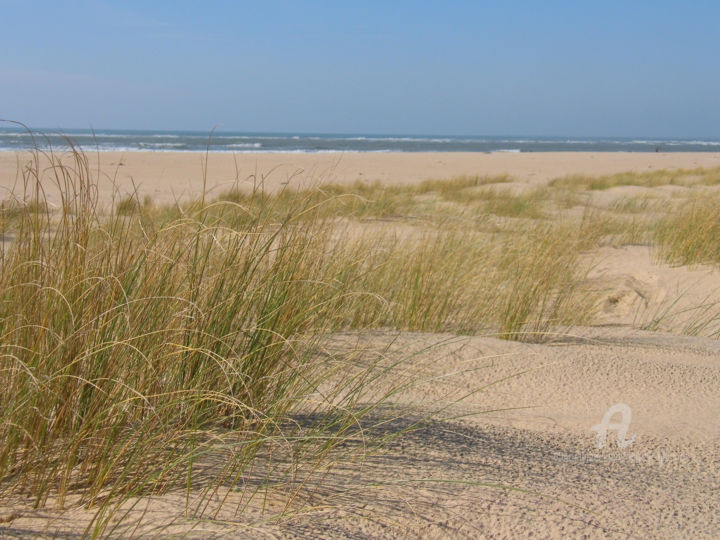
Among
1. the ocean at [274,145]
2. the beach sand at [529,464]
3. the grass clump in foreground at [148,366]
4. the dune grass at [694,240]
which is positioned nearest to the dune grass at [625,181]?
the dune grass at [694,240]

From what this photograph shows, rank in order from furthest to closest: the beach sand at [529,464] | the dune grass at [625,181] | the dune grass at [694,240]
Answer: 1. the dune grass at [625,181]
2. the dune grass at [694,240]
3. the beach sand at [529,464]

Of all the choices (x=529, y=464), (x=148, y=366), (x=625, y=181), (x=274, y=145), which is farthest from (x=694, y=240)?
(x=274, y=145)

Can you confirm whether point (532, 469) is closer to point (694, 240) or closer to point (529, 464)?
point (529, 464)

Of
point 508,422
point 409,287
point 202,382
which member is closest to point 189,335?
point 202,382

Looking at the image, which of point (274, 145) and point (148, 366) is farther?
A: point (274, 145)

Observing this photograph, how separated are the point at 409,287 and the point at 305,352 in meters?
1.53

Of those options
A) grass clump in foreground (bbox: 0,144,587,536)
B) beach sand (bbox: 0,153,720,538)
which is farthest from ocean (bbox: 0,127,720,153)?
beach sand (bbox: 0,153,720,538)

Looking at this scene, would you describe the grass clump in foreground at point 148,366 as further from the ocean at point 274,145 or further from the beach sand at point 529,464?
the ocean at point 274,145

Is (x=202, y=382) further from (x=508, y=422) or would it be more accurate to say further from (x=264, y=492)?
(x=508, y=422)

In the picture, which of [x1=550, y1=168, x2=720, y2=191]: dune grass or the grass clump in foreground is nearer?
the grass clump in foreground

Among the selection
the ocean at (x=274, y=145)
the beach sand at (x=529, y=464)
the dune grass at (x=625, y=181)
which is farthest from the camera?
the ocean at (x=274, y=145)

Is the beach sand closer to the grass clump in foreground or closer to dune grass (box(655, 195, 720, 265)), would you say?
the grass clump in foreground

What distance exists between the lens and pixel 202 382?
70.0 inches

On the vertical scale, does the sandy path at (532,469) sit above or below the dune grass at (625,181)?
below
